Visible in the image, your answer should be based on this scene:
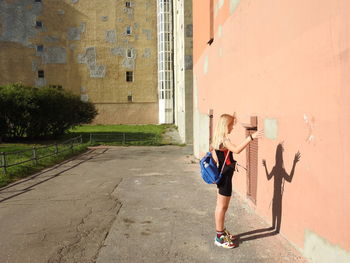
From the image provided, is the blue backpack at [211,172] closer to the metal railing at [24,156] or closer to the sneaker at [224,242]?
the sneaker at [224,242]

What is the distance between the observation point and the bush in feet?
69.6

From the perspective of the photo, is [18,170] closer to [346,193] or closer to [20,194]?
[20,194]

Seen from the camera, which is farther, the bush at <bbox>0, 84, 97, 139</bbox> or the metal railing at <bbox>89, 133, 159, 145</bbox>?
the bush at <bbox>0, 84, 97, 139</bbox>

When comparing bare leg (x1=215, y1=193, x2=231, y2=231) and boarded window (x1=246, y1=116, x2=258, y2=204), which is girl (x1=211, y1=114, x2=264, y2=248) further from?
boarded window (x1=246, y1=116, x2=258, y2=204)

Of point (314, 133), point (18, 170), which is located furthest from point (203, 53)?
point (314, 133)

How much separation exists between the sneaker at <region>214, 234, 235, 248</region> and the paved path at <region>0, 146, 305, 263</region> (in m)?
0.08

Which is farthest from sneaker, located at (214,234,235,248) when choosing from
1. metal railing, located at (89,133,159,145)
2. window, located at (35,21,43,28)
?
window, located at (35,21,43,28)

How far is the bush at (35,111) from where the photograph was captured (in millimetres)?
21212

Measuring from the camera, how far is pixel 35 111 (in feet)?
72.4

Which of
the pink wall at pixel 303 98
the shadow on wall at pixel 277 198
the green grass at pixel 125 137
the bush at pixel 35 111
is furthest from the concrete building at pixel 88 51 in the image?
the shadow on wall at pixel 277 198

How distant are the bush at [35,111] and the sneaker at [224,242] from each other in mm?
19972

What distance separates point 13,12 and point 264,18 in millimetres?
42715

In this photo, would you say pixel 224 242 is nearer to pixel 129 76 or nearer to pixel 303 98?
pixel 303 98

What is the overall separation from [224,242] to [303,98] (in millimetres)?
2130
